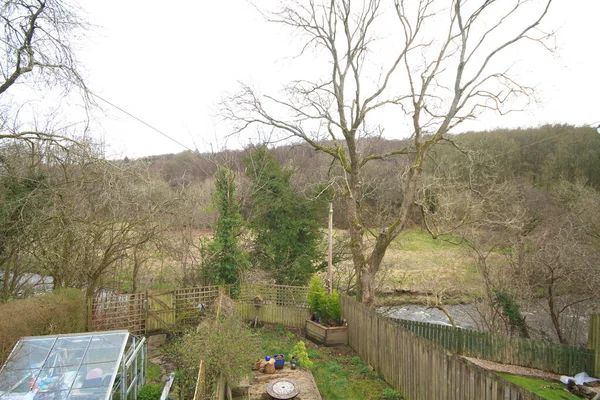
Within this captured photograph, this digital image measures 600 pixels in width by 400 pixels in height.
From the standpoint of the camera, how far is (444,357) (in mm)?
5664

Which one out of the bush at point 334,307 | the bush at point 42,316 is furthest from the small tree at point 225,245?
the bush at point 42,316

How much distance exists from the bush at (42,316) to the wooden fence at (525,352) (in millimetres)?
8376

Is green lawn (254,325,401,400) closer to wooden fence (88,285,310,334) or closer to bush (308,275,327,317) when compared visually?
bush (308,275,327,317)

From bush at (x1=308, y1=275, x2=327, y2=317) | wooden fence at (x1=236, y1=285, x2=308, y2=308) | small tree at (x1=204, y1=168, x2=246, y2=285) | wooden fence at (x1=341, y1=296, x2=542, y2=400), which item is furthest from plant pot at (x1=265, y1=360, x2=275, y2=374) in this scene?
small tree at (x1=204, y1=168, x2=246, y2=285)

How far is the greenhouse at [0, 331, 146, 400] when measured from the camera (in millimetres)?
5758

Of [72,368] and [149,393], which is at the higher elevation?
[72,368]

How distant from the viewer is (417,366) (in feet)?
21.4

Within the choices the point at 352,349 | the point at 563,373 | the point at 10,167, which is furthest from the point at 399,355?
the point at 10,167

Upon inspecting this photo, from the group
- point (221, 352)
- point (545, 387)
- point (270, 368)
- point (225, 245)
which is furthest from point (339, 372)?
point (225, 245)

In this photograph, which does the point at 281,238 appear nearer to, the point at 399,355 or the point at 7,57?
the point at 399,355

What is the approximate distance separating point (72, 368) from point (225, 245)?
745cm

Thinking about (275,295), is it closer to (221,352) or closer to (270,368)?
(270,368)

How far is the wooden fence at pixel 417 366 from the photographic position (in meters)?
4.67

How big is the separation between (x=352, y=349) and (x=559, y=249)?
22.8 feet
